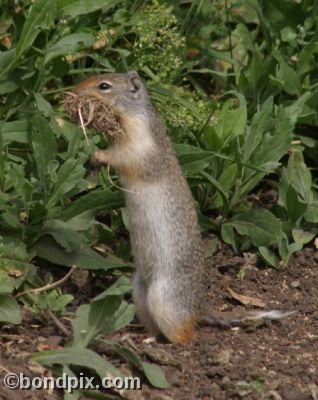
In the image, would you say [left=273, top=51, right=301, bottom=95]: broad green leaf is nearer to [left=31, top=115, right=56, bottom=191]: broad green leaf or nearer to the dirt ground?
the dirt ground

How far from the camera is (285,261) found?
8.20 meters

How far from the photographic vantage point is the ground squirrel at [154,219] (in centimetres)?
719

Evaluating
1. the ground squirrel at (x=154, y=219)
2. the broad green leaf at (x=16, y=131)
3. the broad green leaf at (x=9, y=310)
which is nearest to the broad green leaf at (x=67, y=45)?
the broad green leaf at (x=16, y=131)

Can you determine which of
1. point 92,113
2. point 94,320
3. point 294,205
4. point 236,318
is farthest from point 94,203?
point 294,205

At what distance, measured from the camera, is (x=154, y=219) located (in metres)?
7.21

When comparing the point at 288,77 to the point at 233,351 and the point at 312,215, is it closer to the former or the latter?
the point at 312,215

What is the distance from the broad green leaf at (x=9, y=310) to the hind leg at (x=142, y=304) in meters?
0.88

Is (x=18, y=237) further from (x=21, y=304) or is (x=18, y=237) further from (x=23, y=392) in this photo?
(x=23, y=392)

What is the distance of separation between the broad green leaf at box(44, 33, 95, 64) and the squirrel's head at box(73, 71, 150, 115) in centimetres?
55

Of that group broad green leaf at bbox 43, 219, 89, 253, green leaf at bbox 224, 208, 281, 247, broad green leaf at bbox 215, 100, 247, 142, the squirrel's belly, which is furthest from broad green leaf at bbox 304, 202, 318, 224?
broad green leaf at bbox 43, 219, 89, 253

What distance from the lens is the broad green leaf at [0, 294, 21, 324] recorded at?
22.1 feet

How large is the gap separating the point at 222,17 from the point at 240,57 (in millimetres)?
358

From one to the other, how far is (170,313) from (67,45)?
194 cm

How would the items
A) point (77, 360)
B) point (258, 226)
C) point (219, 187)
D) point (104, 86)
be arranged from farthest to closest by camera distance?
point (258, 226) → point (219, 187) → point (104, 86) → point (77, 360)
